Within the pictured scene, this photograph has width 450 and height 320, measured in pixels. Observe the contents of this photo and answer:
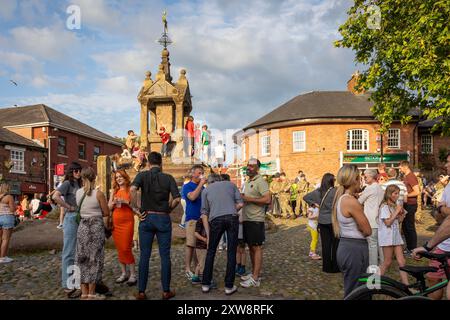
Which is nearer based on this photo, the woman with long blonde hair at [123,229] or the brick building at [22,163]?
the woman with long blonde hair at [123,229]

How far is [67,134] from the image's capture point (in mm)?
35844

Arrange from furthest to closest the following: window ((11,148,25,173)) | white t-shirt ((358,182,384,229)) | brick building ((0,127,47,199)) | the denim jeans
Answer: window ((11,148,25,173)), brick building ((0,127,47,199)), white t-shirt ((358,182,384,229)), the denim jeans

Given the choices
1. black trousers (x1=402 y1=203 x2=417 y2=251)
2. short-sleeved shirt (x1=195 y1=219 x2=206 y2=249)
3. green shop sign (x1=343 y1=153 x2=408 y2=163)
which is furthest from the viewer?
green shop sign (x1=343 y1=153 x2=408 y2=163)

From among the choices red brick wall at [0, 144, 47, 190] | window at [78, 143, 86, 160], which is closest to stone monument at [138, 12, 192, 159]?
red brick wall at [0, 144, 47, 190]

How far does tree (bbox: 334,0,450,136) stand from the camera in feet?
43.1

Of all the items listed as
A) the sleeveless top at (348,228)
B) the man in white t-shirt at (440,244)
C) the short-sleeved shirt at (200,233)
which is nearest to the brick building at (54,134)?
the short-sleeved shirt at (200,233)

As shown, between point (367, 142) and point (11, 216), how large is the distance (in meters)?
29.8

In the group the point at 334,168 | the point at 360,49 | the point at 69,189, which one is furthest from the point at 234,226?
the point at 334,168

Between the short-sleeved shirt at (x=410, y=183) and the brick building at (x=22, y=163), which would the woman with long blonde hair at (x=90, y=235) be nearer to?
the short-sleeved shirt at (x=410, y=183)

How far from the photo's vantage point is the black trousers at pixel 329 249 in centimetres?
702

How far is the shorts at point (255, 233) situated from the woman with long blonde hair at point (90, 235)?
2.28 meters

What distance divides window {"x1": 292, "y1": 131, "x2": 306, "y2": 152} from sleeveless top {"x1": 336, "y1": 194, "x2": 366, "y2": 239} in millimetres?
29330

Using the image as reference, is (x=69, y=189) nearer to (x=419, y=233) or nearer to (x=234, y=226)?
(x=234, y=226)

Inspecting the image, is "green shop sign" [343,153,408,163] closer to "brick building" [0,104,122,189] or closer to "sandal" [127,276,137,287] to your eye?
"brick building" [0,104,122,189]
